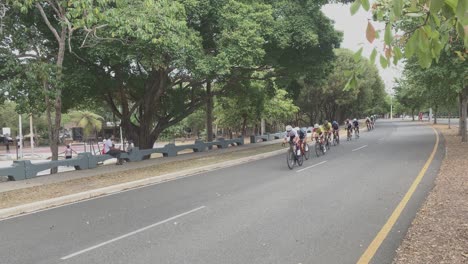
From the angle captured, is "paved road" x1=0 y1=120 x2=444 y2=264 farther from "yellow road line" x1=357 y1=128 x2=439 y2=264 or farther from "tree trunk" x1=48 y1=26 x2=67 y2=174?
"tree trunk" x1=48 y1=26 x2=67 y2=174

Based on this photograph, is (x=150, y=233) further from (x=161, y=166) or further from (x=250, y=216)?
(x=161, y=166)

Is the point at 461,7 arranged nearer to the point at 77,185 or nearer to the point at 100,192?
the point at 100,192

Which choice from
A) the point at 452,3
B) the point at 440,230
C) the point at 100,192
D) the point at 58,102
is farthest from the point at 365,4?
the point at 58,102

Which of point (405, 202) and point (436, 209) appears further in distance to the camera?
point (405, 202)

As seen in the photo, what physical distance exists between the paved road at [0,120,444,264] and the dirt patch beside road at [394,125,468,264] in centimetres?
25

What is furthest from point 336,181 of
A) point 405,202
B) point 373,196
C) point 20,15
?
point 20,15

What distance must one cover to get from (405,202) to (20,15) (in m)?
16.4

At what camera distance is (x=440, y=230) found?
6883 millimetres

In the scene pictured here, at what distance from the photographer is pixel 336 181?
12.8m

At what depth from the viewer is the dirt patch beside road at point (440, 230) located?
5.66 m

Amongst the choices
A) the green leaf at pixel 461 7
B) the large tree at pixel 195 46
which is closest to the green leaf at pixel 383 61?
the green leaf at pixel 461 7

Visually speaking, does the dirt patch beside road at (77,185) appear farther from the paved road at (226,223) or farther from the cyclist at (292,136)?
the cyclist at (292,136)

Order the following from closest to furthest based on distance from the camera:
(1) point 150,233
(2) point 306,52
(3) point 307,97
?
1. (1) point 150,233
2. (2) point 306,52
3. (3) point 307,97

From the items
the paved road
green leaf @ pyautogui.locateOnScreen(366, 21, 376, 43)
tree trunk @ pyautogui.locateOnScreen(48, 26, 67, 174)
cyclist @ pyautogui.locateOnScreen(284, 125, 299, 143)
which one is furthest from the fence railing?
green leaf @ pyautogui.locateOnScreen(366, 21, 376, 43)
